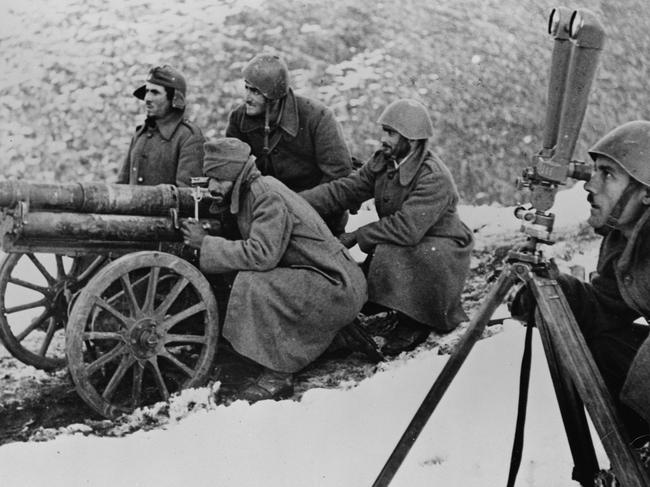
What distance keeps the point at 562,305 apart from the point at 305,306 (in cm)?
191

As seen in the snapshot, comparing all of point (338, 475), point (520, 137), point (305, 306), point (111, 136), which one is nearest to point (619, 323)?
point (338, 475)

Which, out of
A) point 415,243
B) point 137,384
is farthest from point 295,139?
point 137,384

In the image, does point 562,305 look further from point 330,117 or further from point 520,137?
point 520,137

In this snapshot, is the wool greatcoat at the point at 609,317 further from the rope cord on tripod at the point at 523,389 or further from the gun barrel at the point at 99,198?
the gun barrel at the point at 99,198

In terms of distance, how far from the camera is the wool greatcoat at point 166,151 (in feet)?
17.5

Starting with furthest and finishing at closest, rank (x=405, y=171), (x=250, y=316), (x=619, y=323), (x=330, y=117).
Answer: (x=330, y=117) → (x=405, y=171) → (x=250, y=316) → (x=619, y=323)

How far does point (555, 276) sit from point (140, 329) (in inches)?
84.7

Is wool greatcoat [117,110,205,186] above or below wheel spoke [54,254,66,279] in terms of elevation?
above

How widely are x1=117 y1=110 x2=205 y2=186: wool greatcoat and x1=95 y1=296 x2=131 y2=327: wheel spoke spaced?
4.40 feet

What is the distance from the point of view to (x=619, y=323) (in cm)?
339

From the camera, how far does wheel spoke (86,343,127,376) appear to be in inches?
161

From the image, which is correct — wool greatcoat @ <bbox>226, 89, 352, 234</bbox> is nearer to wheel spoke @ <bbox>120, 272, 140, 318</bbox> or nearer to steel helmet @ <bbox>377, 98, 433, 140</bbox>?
steel helmet @ <bbox>377, 98, 433, 140</bbox>

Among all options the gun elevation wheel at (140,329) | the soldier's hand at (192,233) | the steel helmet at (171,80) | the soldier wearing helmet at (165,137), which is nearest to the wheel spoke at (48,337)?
the gun elevation wheel at (140,329)

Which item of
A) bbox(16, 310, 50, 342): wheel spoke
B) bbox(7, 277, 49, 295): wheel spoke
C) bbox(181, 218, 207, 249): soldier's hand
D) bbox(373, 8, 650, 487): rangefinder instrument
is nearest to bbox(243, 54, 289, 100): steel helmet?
bbox(181, 218, 207, 249): soldier's hand
